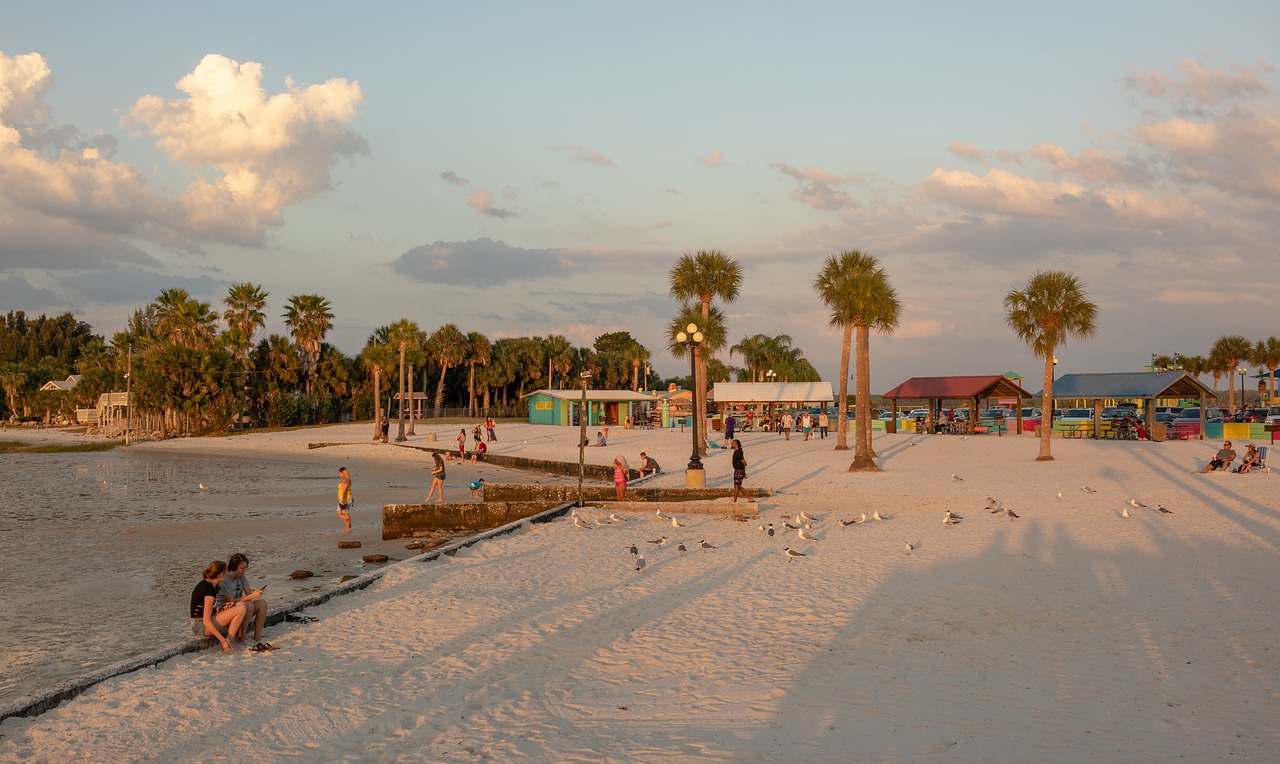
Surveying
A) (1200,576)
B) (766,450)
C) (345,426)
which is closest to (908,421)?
(766,450)

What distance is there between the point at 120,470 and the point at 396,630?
118 ft

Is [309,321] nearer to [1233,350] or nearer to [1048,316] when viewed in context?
[1048,316]

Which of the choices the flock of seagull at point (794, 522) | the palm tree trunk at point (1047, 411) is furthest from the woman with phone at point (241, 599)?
the palm tree trunk at point (1047, 411)

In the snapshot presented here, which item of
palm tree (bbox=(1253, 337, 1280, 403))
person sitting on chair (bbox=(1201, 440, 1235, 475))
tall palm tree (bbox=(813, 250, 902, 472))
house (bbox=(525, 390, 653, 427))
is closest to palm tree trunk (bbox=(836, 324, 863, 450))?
tall palm tree (bbox=(813, 250, 902, 472))

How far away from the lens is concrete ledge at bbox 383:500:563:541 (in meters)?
20.3

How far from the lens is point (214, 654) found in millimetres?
9406

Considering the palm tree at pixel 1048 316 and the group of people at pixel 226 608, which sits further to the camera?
the palm tree at pixel 1048 316

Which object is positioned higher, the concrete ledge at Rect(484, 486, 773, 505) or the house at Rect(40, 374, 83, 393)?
the house at Rect(40, 374, 83, 393)

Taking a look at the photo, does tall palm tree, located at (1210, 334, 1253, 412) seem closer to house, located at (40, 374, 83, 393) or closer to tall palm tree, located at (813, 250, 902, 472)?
tall palm tree, located at (813, 250, 902, 472)

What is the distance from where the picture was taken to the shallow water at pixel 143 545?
1097 cm

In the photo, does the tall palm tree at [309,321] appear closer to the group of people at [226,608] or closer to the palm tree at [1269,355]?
the group of people at [226,608]

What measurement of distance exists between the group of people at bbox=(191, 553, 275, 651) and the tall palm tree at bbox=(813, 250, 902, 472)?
2419 cm

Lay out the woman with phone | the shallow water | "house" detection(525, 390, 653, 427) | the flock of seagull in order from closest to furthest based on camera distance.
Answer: the woman with phone < the shallow water < the flock of seagull < "house" detection(525, 390, 653, 427)

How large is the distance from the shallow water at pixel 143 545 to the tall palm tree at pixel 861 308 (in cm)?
1255
